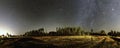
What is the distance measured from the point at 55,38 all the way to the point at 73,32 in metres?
1.14

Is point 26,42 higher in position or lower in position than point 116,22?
lower

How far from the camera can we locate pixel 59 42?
9.70m

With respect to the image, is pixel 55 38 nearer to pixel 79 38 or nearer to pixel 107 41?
pixel 79 38

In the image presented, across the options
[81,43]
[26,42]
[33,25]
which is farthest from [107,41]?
[33,25]

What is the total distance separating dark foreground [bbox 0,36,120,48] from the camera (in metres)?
9.57

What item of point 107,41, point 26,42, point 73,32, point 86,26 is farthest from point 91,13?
point 26,42

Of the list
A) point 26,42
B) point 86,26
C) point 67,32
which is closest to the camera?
point 26,42

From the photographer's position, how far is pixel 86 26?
1302 centimetres

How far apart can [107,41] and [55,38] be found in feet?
7.05

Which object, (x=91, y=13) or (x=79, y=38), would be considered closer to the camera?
(x=79, y=38)

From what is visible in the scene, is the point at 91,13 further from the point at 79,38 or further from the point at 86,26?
the point at 79,38

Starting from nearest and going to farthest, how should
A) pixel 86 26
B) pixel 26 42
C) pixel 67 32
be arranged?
pixel 26 42 < pixel 67 32 < pixel 86 26

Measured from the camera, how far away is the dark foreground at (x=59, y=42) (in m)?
9.57

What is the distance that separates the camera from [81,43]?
970cm
